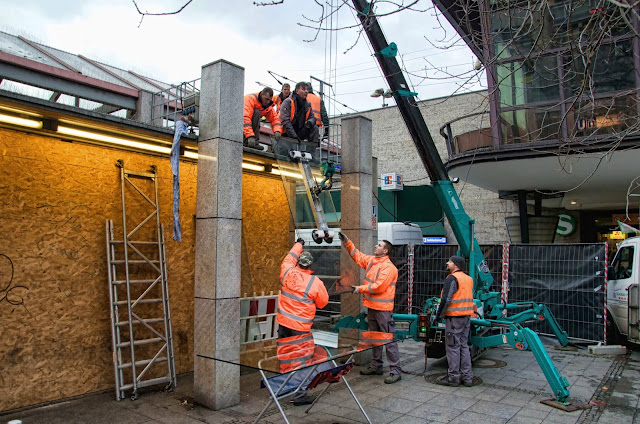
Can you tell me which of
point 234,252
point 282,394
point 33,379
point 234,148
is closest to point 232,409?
point 282,394

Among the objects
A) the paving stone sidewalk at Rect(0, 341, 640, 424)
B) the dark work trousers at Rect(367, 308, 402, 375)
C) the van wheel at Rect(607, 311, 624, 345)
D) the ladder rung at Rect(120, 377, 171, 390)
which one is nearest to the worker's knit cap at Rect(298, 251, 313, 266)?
the paving stone sidewalk at Rect(0, 341, 640, 424)

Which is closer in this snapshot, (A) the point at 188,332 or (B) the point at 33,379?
(B) the point at 33,379

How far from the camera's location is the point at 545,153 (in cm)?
1231

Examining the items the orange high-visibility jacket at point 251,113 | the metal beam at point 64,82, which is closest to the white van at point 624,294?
the orange high-visibility jacket at point 251,113

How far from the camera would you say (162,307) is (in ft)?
24.7

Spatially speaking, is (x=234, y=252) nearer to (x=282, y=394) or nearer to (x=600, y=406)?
(x=282, y=394)

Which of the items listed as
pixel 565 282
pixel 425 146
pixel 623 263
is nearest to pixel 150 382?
pixel 425 146

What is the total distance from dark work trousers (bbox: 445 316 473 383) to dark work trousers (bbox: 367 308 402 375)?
0.83 metres

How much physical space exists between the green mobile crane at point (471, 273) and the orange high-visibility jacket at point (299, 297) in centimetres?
204

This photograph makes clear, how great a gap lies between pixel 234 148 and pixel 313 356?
10.1 ft

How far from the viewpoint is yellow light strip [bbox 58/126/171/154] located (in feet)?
21.2

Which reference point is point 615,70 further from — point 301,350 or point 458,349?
point 301,350

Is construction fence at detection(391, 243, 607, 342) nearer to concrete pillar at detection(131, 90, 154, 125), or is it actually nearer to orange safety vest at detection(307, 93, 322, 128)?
orange safety vest at detection(307, 93, 322, 128)

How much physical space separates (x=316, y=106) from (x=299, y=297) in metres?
4.23
